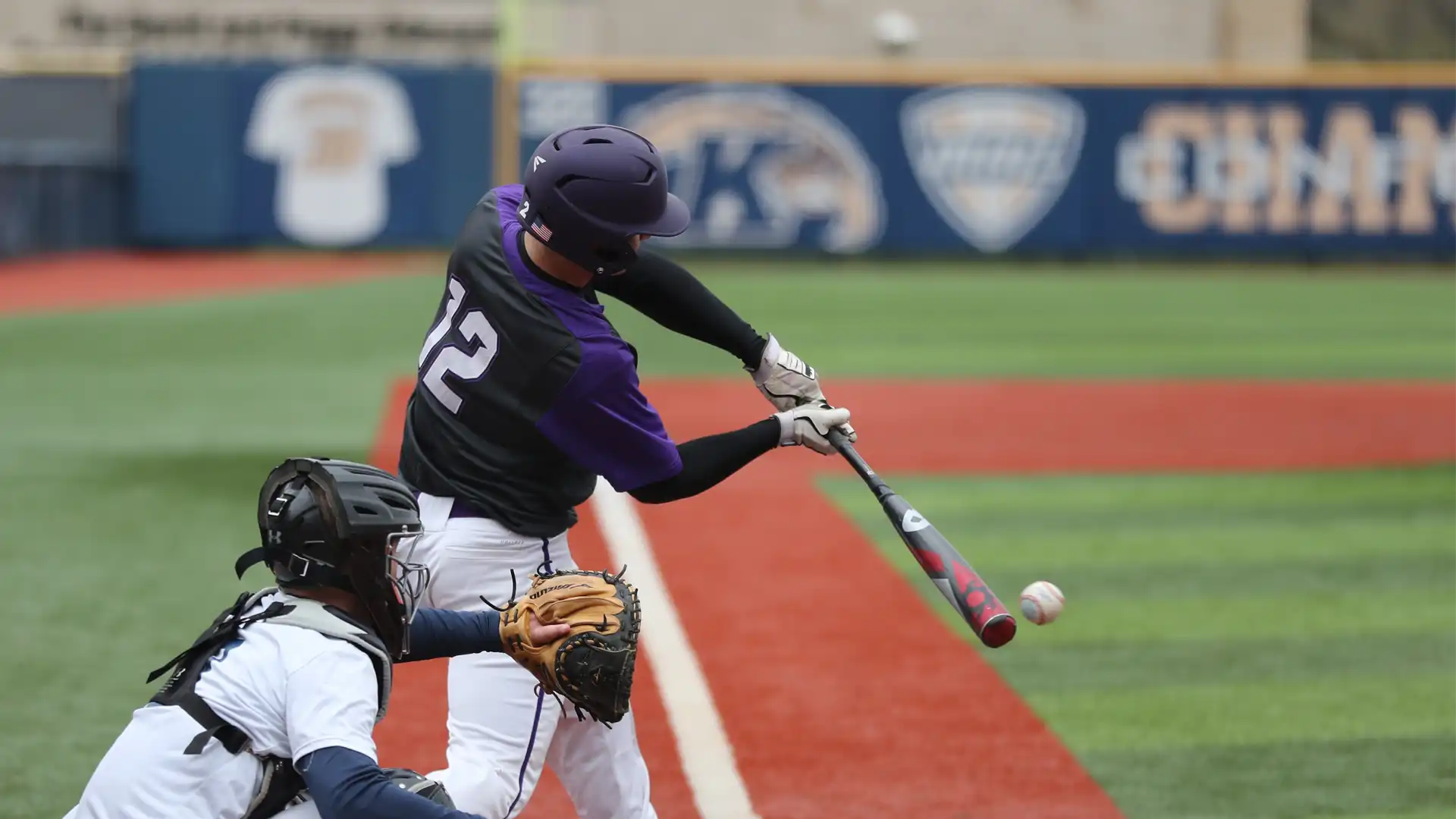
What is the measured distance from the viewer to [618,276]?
4.22 m

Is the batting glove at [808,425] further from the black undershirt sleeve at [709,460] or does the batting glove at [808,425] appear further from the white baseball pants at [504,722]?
the white baseball pants at [504,722]

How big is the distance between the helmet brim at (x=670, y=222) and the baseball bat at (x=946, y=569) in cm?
65

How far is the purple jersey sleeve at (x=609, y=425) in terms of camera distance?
12.5 feet

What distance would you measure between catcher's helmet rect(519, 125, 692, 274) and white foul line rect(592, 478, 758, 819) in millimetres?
1772

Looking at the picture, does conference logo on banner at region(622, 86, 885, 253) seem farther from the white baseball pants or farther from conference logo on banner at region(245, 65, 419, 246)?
the white baseball pants

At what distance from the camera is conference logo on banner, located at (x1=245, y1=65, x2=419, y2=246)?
23.8 m

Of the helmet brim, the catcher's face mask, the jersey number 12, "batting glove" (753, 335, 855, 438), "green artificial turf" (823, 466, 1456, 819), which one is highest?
the helmet brim

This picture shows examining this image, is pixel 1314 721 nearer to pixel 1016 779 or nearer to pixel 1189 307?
pixel 1016 779

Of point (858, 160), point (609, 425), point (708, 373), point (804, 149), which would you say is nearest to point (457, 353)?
point (609, 425)

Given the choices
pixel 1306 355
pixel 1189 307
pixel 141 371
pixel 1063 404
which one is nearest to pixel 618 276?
pixel 1063 404

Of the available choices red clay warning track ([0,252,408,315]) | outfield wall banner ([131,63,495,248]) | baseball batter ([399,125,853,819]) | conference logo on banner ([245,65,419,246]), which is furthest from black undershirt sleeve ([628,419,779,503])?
conference logo on banner ([245,65,419,246])

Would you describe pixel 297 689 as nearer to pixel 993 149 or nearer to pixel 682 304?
pixel 682 304

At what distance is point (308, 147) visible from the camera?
2381 centimetres

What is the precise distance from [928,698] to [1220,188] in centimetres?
1986
